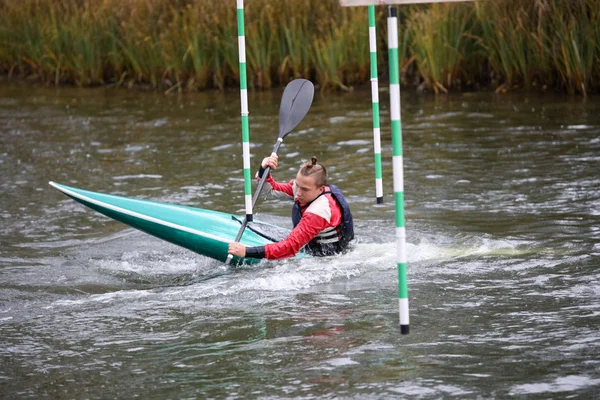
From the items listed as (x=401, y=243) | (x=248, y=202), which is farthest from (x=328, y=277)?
(x=401, y=243)

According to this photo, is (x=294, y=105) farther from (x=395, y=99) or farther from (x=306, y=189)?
(x=395, y=99)

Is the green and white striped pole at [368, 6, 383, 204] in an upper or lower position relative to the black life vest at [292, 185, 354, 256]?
upper

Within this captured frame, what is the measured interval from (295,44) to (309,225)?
7.03 m

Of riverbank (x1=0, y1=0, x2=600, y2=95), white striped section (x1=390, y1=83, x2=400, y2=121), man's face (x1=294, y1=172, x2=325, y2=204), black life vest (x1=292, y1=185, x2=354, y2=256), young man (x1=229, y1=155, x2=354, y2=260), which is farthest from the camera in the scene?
riverbank (x1=0, y1=0, x2=600, y2=95)

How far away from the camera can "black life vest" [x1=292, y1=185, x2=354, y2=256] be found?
18.6 ft

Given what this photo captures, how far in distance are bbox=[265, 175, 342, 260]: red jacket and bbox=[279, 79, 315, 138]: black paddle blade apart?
3.56 ft

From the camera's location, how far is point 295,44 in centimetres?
1218

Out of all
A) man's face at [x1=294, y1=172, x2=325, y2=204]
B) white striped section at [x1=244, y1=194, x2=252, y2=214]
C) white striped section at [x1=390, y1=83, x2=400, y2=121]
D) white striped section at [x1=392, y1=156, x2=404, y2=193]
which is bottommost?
white striped section at [x1=244, y1=194, x2=252, y2=214]

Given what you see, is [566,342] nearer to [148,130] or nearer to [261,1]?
[148,130]

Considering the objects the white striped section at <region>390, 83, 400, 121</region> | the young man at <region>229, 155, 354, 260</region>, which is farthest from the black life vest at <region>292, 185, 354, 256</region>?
the white striped section at <region>390, 83, 400, 121</region>

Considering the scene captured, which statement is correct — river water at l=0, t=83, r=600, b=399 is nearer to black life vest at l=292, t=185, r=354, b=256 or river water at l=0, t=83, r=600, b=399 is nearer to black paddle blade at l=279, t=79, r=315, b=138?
black life vest at l=292, t=185, r=354, b=256

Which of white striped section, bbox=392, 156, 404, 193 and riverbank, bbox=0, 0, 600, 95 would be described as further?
riverbank, bbox=0, 0, 600, 95

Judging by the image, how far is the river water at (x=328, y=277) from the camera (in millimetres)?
3996

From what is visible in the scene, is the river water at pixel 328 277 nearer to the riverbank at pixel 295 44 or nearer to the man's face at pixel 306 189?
the man's face at pixel 306 189
